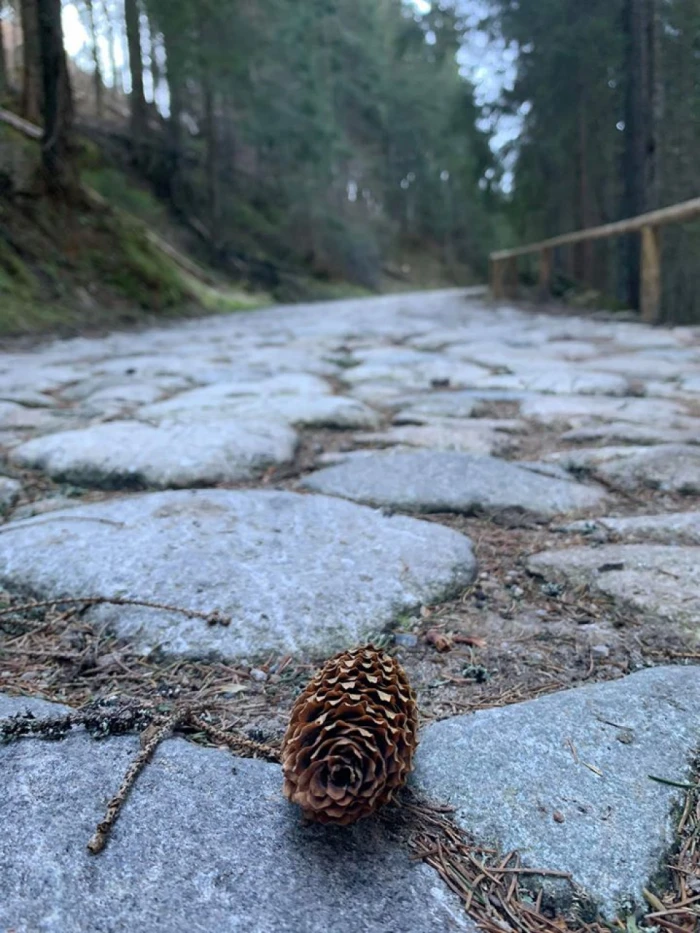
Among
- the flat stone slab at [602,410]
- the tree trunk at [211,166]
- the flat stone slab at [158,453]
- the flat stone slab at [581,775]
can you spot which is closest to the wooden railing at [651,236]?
the flat stone slab at [602,410]

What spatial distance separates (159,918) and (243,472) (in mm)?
1475

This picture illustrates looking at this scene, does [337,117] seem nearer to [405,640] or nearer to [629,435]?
[629,435]

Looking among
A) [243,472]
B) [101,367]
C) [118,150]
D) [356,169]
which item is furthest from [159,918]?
[356,169]

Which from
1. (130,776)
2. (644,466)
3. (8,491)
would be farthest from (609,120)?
(130,776)

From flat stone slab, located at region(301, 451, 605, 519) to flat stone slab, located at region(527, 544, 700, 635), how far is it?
0.30m

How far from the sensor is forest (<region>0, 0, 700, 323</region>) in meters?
8.27

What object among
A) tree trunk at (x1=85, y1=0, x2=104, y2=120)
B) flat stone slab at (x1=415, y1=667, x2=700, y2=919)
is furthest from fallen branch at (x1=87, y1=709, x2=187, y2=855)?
tree trunk at (x1=85, y1=0, x2=104, y2=120)

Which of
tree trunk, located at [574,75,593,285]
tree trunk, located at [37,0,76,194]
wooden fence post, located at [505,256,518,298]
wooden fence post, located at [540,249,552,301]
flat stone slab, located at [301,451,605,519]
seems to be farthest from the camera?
tree trunk, located at [574,75,593,285]

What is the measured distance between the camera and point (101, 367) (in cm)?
413

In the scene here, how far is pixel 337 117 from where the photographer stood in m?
25.8

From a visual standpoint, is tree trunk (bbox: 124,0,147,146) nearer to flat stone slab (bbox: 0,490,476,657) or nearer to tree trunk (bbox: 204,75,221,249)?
tree trunk (bbox: 204,75,221,249)

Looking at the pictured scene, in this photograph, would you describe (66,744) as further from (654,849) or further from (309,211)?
(309,211)

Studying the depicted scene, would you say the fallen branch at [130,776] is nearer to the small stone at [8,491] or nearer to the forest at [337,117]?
the small stone at [8,491]

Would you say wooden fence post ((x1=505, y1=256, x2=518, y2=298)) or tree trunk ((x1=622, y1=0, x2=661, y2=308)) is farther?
wooden fence post ((x1=505, y1=256, x2=518, y2=298))
